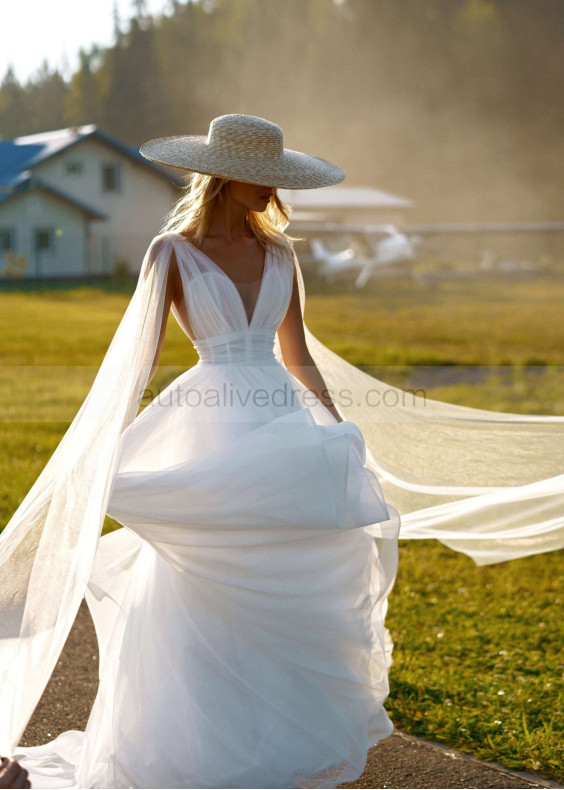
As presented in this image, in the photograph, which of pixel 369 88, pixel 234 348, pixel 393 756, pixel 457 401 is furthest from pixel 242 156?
pixel 369 88

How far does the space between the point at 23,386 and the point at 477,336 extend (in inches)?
303

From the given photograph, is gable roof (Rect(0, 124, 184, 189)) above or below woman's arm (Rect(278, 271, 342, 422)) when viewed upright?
above

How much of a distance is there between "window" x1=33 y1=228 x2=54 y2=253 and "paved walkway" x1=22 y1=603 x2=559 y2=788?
12830 millimetres

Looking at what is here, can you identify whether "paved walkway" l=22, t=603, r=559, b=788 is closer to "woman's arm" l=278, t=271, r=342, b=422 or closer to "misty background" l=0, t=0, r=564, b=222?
"woman's arm" l=278, t=271, r=342, b=422

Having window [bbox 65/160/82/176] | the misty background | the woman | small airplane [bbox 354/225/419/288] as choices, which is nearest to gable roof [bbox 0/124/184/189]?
window [bbox 65/160/82/176]

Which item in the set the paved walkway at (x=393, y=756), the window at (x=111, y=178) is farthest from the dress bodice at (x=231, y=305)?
the window at (x=111, y=178)

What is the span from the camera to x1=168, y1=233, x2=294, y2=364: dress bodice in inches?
92.9

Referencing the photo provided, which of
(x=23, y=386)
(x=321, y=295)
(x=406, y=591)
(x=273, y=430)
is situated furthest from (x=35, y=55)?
(x=273, y=430)

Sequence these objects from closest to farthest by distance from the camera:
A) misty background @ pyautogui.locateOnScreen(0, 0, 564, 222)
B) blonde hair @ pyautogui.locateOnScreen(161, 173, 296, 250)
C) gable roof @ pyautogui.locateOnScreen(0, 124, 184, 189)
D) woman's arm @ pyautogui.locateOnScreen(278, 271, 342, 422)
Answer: blonde hair @ pyautogui.locateOnScreen(161, 173, 296, 250) → woman's arm @ pyautogui.locateOnScreen(278, 271, 342, 422) → gable roof @ pyautogui.locateOnScreen(0, 124, 184, 189) → misty background @ pyautogui.locateOnScreen(0, 0, 564, 222)

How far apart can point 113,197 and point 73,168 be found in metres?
0.88

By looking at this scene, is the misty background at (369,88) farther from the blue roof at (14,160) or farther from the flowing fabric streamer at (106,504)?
the flowing fabric streamer at (106,504)

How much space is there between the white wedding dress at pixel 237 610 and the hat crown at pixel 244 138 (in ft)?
0.97

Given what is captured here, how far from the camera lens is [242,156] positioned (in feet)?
7.80

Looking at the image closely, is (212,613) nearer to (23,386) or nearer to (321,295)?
(23,386)
